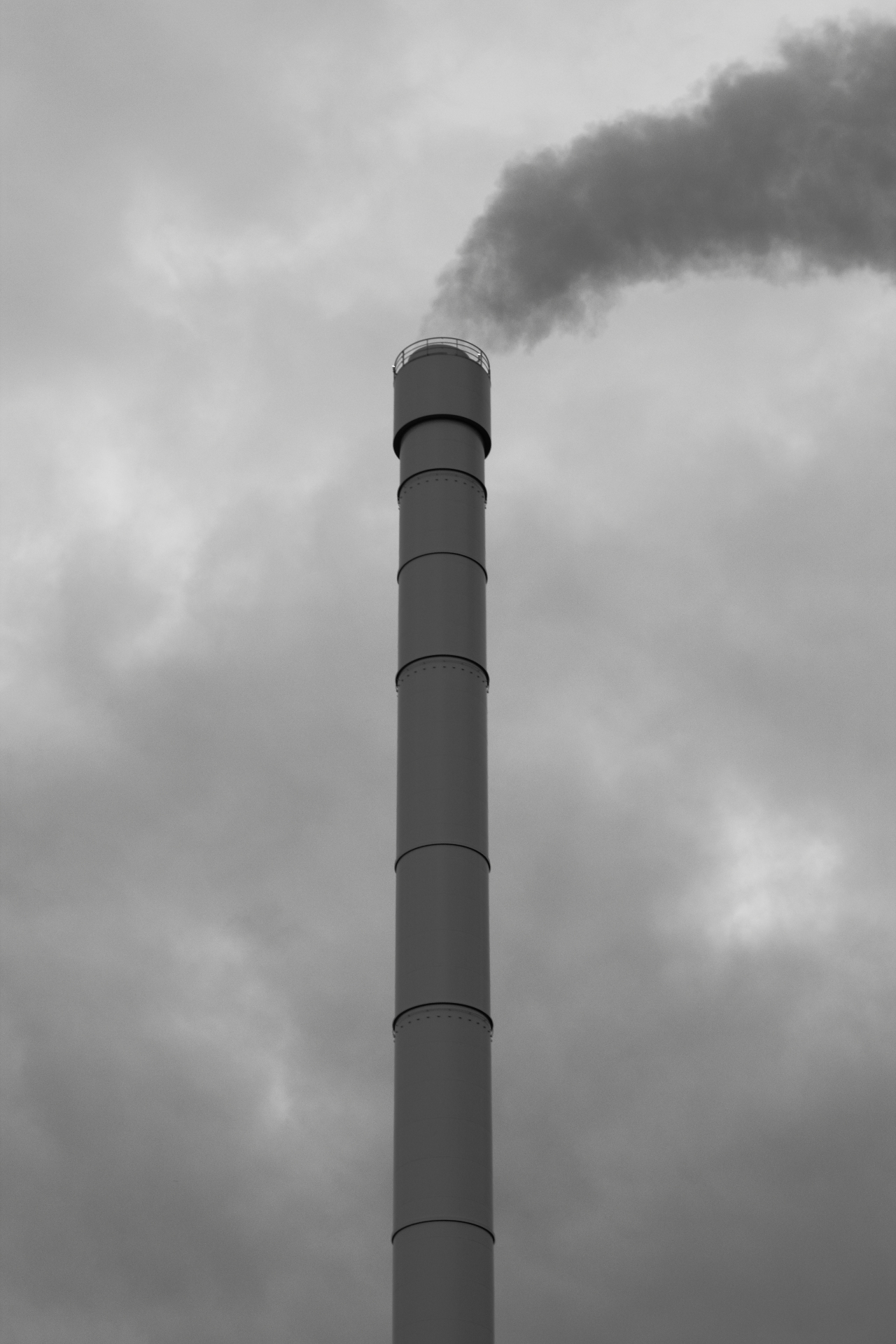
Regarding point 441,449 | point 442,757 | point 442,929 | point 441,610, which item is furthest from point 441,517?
point 442,929

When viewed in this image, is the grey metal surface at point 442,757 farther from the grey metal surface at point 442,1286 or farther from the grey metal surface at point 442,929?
the grey metal surface at point 442,1286

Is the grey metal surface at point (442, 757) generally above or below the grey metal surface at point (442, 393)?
below

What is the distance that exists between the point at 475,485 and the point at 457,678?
5.63m

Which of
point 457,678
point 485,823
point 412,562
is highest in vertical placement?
point 412,562

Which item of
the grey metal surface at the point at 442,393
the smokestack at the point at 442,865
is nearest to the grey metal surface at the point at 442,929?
the smokestack at the point at 442,865

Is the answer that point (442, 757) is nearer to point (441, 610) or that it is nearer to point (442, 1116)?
point (441, 610)

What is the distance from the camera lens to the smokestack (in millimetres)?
37688

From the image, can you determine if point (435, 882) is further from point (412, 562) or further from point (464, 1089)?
point (412, 562)

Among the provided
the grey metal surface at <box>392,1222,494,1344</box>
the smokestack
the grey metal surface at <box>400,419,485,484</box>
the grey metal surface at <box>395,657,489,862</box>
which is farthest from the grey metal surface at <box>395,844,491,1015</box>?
the grey metal surface at <box>400,419,485,484</box>

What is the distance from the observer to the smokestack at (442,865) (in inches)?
1484

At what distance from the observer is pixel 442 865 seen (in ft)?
135

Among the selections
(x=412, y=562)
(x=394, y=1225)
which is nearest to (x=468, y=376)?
(x=412, y=562)

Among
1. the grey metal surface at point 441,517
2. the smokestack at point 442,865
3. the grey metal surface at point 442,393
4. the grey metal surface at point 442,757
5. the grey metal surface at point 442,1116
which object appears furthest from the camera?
the grey metal surface at point 442,393

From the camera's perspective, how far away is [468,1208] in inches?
1496
